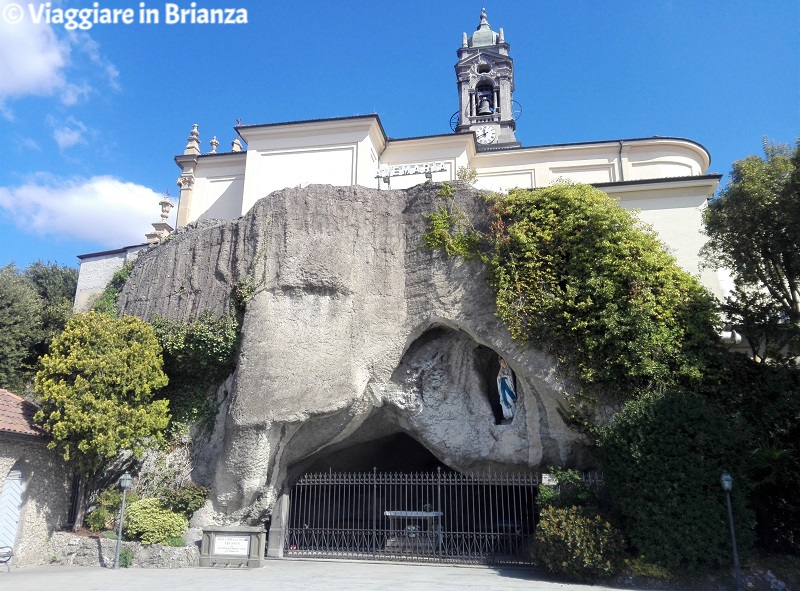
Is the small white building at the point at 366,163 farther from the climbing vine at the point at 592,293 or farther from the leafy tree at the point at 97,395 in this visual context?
the leafy tree at the point at 97,395

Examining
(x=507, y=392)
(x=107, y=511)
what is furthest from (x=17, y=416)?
(x=507, y=392)

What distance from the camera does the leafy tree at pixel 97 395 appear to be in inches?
543

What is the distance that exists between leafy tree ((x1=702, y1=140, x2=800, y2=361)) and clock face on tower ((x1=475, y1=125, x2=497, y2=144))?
22891 mm

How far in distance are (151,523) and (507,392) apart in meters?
8.97

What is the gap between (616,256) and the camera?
13516 mm

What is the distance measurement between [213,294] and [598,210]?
10.5m

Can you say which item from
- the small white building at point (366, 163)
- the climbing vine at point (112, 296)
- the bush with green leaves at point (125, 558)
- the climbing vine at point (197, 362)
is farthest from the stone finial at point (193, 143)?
the bush with green leaves at point (125, 558)

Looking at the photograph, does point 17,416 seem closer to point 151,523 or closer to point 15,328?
point 151,523

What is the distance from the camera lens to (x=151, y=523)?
13.5m

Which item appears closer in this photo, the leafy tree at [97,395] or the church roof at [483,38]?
the leafy tree at [97,395]

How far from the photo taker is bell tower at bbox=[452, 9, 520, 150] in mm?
37375

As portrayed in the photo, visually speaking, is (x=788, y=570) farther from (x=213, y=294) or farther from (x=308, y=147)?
(x=308, y=147)

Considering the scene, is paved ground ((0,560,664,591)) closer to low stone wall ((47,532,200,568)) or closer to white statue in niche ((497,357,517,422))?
low stone wall ((47,532,200,568))

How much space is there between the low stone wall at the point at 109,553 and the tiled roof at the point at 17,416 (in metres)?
2.67
